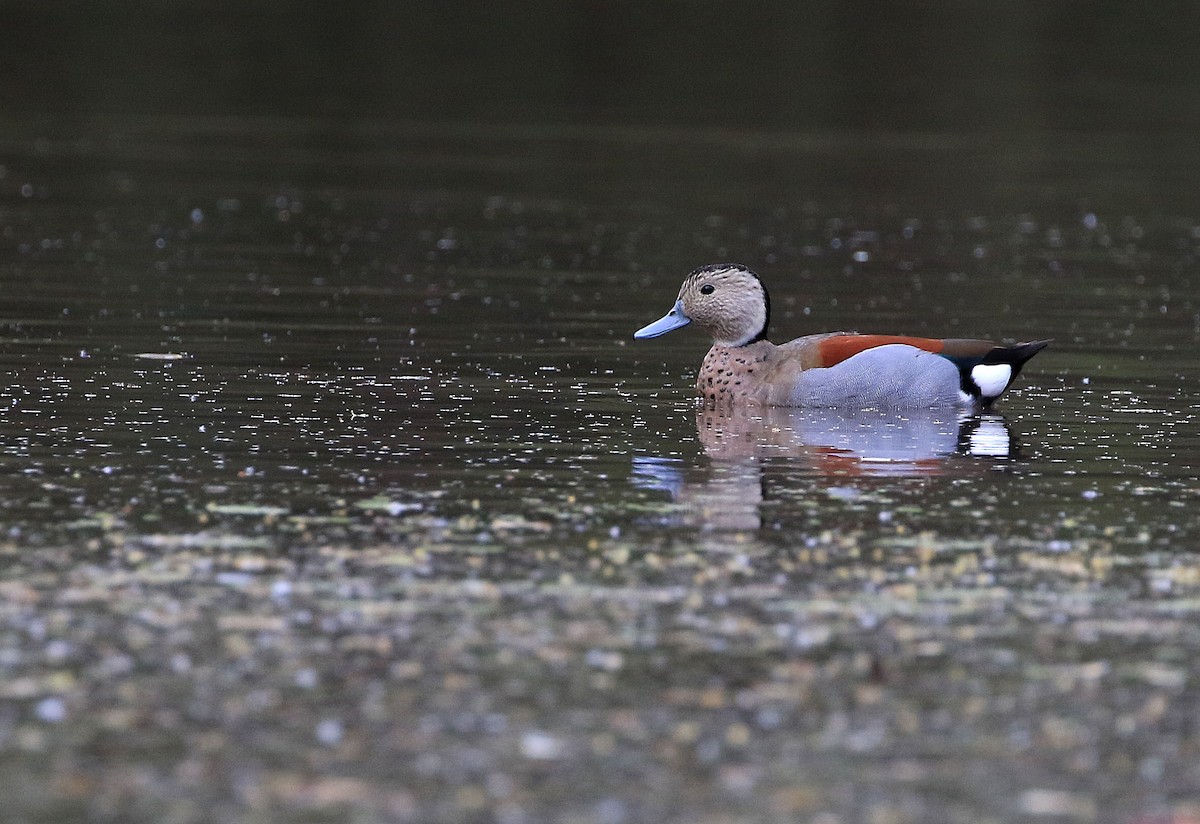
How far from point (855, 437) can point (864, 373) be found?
1210mm

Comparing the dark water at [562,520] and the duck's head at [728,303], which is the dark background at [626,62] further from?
the duck's head at [728,303]

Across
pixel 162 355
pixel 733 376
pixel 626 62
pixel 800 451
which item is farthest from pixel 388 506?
pixel 626 62

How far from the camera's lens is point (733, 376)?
14148mm

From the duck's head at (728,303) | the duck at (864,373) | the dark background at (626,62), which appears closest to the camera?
the duck at (864,373)

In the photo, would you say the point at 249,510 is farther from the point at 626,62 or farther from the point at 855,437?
the point at 626,62

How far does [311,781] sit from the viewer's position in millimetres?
6395

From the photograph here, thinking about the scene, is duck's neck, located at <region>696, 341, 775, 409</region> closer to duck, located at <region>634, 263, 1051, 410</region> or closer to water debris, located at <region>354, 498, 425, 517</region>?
duck, located at <region>634, 263, 1051, 410</region>

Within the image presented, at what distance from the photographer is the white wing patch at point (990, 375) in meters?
14.0

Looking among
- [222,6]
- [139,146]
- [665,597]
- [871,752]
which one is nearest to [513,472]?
[665,597]

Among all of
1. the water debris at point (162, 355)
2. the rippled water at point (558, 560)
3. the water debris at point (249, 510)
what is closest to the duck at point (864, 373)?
the rippled water at point (558, 560)

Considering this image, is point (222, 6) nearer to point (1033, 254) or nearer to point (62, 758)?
point (1033, 254)

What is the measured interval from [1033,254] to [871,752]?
17213mm

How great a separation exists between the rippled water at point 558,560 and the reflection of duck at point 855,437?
0.05 metres

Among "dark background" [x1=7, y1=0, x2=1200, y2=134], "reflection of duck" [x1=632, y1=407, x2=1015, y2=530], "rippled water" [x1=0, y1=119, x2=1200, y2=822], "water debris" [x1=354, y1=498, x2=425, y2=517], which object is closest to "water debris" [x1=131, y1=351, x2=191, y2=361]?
"rippled water" [x1=0, y1=119, x2=1200, y2=822]
